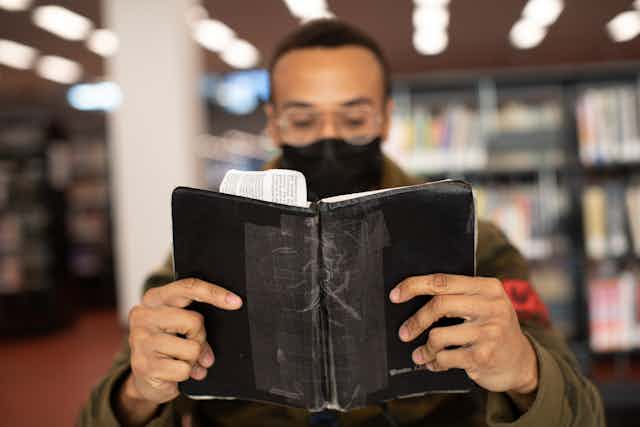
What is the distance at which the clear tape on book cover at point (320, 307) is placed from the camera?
32.4 inches

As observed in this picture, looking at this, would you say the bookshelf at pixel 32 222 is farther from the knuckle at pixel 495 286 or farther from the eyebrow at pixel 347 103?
the knuckle at pixel 495 286

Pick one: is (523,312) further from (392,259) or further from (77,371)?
(77,371)

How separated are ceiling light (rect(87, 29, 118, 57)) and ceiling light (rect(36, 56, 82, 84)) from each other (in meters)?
0.89

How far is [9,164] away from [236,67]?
2981 millimetres

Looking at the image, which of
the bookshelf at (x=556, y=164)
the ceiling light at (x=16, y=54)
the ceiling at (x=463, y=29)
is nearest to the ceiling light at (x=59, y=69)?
the ceiling light at (x=16, y=54)

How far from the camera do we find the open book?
2.70ft

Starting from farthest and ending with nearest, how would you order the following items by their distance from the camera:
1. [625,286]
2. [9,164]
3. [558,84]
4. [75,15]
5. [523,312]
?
[9,164] < [75,15] < [558,84] < [625,286] < [523,312]

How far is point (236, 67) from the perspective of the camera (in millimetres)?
5219

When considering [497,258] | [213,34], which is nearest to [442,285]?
[497,258]

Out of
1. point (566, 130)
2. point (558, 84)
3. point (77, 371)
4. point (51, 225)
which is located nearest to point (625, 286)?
point (566, 130)

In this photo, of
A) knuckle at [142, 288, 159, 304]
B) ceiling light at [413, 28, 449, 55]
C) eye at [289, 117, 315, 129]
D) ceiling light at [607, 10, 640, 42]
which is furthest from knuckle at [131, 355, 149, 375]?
ceiling light at [413, 28, 449, 55]

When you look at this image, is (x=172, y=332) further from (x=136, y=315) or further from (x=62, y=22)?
(x=62, y=22)

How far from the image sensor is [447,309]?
82 centimetres

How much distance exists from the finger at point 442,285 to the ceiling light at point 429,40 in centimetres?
299
